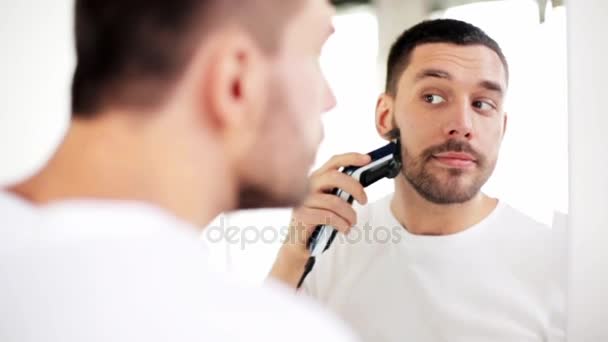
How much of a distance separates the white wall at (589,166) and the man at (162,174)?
0.67m

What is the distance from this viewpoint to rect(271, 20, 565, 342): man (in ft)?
3.81

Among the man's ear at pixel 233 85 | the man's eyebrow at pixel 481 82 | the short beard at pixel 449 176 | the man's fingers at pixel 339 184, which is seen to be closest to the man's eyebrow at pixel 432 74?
the man's eyebrow at pixel 481 82

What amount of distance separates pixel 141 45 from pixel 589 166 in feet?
3.05

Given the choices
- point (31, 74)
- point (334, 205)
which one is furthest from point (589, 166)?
point (31, 74)

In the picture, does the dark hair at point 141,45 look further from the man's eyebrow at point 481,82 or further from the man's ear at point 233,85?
the man's eyebrow at point 481,82

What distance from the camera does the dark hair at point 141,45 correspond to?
2.20 ft

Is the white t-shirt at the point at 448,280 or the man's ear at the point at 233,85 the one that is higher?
the man's ear at the point at 233,85

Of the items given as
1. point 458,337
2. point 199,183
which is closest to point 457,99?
point 458,337

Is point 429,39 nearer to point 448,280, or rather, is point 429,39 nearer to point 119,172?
point 448,280

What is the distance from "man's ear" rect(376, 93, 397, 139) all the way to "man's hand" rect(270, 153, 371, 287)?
0.20 ft

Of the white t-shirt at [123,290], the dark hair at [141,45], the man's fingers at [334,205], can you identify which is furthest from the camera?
the man's fingers at [334,205]

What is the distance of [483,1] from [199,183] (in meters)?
0.75

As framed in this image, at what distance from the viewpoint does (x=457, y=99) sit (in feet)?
3.80

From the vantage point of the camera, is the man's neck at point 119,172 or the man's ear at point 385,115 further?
the man's ear at point 385,115
